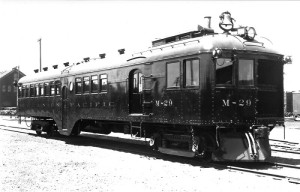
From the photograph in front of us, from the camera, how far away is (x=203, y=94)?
1034cm

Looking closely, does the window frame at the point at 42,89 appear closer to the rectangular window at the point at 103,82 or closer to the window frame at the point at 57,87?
the window frame at the point at 57,87

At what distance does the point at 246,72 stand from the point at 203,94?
4.90 feet

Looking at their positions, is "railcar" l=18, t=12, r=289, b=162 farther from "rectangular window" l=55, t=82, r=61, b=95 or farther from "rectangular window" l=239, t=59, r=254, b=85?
"rectangular window" l=55, t=82, r=61, b=95

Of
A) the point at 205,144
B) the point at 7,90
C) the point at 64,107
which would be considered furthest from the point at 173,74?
the point at 7,90

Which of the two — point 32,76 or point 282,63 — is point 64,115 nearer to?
point 32,76

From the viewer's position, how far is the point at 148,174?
30.5ft

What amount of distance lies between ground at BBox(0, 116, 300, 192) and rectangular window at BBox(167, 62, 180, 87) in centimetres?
232

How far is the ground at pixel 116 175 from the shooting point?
25.8 ft

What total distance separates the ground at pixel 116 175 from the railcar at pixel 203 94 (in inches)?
33.5

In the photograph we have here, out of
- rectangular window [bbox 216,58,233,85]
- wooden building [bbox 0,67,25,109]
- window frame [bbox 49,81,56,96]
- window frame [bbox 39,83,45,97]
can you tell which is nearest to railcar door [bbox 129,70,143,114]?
rectangular window [bbox 216,58,233,85]

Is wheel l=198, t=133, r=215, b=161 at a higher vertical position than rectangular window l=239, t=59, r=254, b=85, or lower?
lower

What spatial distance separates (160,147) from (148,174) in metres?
2.71

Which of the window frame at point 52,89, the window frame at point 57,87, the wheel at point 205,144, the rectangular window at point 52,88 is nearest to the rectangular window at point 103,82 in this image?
the window frame at point 57,87

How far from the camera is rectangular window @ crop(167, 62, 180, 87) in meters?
11.1
